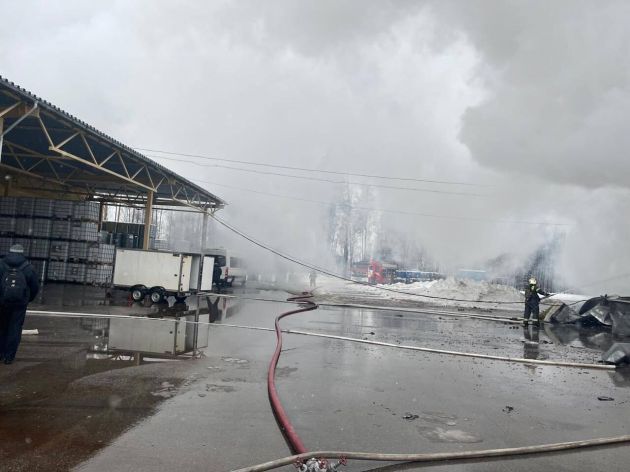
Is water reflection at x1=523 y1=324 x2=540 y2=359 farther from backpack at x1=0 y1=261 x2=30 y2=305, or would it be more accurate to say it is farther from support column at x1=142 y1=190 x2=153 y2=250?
support column at x1=142 y1=190 x2=153 y2=250

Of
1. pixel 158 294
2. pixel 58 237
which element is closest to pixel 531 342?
pixel 158 294

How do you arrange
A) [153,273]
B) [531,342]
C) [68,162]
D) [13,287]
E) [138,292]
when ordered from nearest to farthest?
[13,287] < [531,342] < [138,292] < [153,273] < [68,162]

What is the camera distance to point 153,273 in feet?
46.1

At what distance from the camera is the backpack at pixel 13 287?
5.39 metres

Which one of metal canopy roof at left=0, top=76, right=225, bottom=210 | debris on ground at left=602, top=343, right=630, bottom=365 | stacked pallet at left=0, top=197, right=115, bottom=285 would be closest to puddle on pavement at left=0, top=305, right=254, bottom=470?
metal canopy roof at left=0, top=76, right=225, bottom=210

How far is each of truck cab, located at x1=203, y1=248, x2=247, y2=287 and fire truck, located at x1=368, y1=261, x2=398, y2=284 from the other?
14.6 metres

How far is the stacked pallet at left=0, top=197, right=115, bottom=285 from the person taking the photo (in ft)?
55.2

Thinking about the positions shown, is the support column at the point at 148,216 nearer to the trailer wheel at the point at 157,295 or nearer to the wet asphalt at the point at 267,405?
the trailer wheel at the point at 157,295

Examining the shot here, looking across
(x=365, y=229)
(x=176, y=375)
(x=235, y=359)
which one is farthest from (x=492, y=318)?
(x=365, y=229)

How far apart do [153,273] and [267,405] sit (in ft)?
34.4

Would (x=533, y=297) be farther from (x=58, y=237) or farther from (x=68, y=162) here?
(x=58, y=237)

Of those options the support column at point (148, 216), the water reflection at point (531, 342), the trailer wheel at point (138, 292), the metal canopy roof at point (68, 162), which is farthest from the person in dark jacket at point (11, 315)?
the support column at point (148, 216)

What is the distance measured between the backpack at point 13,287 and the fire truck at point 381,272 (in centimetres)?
3221

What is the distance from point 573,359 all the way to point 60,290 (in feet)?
50.8
